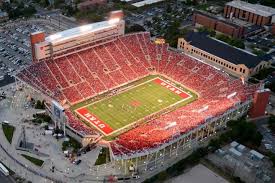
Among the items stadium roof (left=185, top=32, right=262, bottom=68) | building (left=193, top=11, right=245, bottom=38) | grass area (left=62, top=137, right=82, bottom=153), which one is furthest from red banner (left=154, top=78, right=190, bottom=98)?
building (left=193, top=11, right=245, bottom=38)

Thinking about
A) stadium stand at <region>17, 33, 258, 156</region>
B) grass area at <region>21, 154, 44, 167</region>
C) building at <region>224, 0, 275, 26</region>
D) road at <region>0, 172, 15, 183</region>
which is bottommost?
road at <region>0, 172, 15, 183</region>

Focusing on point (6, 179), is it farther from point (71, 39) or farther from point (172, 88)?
point (172, 88)

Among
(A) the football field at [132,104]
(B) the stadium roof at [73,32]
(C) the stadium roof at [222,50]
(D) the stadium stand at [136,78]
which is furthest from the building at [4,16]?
(C) the stadium roof at [222,50]

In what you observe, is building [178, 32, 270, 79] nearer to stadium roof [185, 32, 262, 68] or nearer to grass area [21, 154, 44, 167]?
stadium roof [185, 32, 262, 68]

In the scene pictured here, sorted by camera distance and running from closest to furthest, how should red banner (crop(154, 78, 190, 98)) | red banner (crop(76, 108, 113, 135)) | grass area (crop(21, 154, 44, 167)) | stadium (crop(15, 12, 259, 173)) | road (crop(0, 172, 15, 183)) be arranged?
1. road (crop(0, 172, 15, 183))
2. grass area (crop(21, 154, 44, 167))
3. stadium (crop(15, 12, 259, 173))
4. red banner (crop(76, 108, 113, 135))
5. red banner (crop(154, 78, 190, 98))

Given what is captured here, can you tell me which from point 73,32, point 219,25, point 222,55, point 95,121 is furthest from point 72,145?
point 219,25
